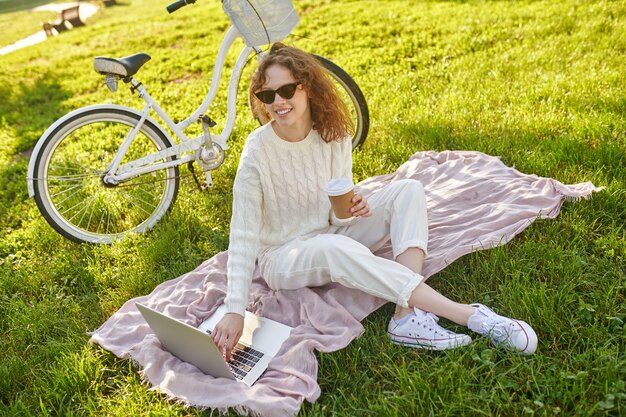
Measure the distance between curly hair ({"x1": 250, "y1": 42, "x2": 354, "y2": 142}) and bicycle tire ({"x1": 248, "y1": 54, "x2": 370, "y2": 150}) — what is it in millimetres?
1136

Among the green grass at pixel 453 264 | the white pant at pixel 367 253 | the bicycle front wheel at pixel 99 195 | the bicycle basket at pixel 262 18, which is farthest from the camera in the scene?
the bicycle front wheel at pixel 99 195

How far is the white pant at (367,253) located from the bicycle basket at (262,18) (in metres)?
1.34

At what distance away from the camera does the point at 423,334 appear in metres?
2.38

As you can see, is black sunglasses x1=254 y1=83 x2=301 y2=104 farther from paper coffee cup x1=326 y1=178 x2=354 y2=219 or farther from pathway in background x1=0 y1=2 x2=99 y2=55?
pathway in background x1=0 y1=2 x2=99 y2=55

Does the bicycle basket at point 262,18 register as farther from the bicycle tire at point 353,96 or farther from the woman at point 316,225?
the woman at point 316,225

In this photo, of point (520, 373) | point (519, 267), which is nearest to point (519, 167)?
point (519, 267)

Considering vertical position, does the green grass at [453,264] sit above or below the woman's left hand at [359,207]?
below

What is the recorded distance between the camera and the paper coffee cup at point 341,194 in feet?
7.69

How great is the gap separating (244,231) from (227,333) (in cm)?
47

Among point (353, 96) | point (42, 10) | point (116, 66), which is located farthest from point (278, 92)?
point (42, 10)

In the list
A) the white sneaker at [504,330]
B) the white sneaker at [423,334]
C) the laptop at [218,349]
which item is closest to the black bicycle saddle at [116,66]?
the laptop at [218,349]

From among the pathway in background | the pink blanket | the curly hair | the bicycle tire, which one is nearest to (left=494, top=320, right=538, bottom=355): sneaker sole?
the pink blanket

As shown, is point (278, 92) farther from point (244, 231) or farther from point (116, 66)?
point (116, 66)

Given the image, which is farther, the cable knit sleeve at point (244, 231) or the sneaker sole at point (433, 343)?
the cable knit sleeve at point (244, 231)
